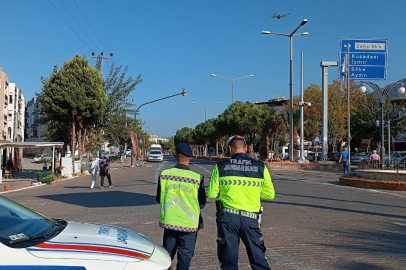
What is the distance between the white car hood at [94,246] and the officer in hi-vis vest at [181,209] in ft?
1.92

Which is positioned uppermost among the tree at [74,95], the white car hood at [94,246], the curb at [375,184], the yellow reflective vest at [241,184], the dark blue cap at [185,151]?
the tree at [74,95]

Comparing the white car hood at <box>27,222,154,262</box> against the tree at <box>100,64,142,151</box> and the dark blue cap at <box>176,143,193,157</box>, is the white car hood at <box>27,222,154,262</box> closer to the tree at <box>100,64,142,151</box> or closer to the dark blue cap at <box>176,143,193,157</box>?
the dark blue cap at <box>176,143,193,157</box>

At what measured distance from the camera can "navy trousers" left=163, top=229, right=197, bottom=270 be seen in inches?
168

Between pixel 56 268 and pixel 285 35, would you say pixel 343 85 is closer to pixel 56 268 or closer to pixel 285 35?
pixel 285 35

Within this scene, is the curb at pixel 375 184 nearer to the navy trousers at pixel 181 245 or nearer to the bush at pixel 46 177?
the navy trousers at pixel 181 245

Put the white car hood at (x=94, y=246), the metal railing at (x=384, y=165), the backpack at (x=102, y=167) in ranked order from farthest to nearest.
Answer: the metal railing at (x=384, y=165)
the backpack at (x=102, y=167)
the white car hood at (x=94, y=246)

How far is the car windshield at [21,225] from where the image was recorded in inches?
Result: 124

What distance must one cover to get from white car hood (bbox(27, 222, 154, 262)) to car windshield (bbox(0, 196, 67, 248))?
0.43 feet

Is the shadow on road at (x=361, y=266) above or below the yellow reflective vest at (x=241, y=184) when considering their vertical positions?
below

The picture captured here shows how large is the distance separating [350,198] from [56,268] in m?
12.5

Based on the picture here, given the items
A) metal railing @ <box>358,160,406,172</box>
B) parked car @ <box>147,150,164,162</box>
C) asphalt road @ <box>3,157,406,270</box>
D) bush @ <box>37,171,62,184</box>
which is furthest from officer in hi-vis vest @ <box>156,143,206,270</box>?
parked car @ <box>147,150,164,162</box>

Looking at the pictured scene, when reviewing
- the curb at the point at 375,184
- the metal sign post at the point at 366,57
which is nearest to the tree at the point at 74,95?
the metal sign post at the point at 366,57

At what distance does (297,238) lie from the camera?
753 cm

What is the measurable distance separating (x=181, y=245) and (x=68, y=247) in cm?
150
